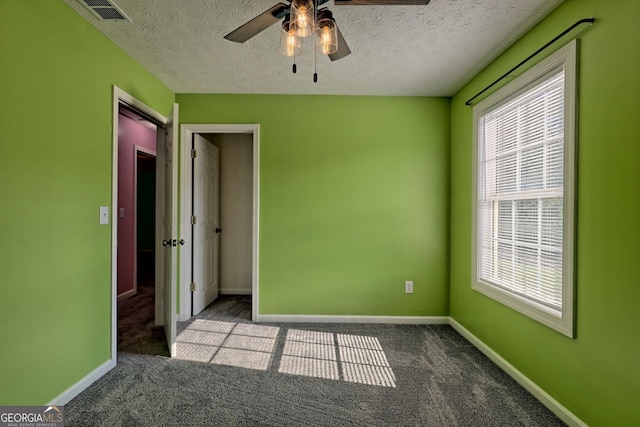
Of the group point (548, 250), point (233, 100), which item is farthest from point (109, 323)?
point (548, 250)

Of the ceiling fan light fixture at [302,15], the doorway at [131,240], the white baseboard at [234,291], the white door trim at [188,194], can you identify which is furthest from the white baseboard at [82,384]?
the ceiling fan light fixture at [302,15]

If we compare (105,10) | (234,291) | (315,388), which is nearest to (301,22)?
(105,10)

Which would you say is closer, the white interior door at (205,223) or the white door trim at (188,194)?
the white door trim at (188,194)

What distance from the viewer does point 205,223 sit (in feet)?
11.5

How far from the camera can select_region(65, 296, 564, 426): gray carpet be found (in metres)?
1.66

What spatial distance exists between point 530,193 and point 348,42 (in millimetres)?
1673

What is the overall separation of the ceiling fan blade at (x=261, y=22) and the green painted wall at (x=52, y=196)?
3.63 ft

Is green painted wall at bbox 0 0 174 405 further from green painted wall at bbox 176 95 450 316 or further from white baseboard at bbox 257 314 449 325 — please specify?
white baseboard at bbox 257 314 449 325

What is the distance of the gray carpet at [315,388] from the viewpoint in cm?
166

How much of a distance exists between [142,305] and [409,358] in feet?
10.5

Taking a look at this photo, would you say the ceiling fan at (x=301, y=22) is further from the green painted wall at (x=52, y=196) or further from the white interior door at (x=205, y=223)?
the white interior door at (x=205, y=223)

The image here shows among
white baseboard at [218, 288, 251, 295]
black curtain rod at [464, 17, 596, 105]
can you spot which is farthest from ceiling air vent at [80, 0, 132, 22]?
white baseboard at [218, 288, 251, 295]

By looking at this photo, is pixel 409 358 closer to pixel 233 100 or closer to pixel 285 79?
pixel 285 79

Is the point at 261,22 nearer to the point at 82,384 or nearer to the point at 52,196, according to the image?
the point at 52,196
